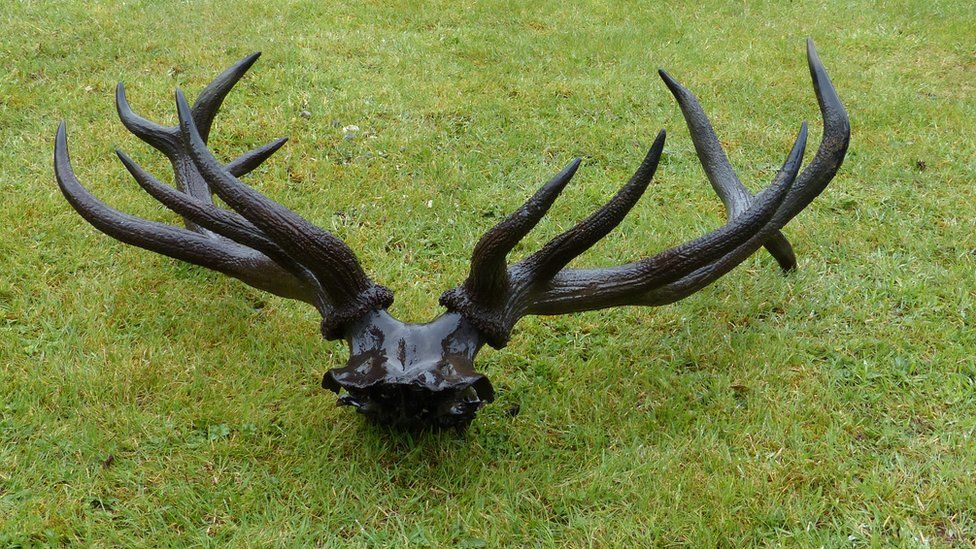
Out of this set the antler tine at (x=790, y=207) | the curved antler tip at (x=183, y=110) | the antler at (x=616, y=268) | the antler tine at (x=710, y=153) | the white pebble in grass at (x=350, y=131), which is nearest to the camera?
the antler at (x=616, y=268)

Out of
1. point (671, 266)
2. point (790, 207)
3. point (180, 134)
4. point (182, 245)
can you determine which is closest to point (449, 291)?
point (671, 266)

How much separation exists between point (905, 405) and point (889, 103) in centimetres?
391

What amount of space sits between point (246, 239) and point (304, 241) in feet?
0.82

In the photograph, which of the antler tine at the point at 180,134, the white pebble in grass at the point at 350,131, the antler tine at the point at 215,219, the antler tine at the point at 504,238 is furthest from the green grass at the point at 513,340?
the antler tine at the point at 215,219

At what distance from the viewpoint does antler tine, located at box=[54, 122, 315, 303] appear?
9.81 feet

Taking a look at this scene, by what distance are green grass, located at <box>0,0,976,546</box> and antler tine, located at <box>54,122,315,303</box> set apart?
533 millimetres

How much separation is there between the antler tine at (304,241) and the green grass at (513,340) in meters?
0.53

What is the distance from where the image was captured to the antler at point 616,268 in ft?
8.30

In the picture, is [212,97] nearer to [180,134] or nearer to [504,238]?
[180,134]

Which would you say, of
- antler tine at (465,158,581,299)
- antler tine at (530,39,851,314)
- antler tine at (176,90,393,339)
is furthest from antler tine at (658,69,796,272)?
antler tine at (176,90,393,339)

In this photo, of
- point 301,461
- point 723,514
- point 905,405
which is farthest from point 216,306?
point 905,405

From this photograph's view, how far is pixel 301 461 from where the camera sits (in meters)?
2.88

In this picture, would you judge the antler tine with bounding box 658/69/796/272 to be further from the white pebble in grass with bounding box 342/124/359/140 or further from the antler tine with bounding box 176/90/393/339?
the white pebble in grass with bounding box 342/124/359/140

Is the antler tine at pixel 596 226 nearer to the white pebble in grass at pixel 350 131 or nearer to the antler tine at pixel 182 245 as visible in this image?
the antler tine at pixel 182 245
